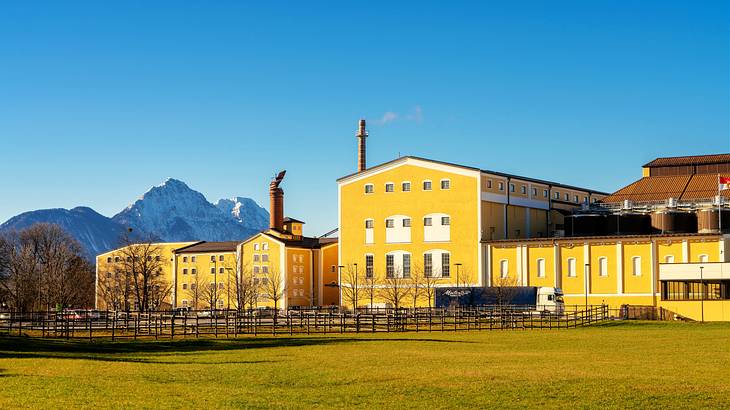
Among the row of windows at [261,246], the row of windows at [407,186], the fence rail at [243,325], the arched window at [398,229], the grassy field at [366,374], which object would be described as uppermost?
the row of windows at [407,186]

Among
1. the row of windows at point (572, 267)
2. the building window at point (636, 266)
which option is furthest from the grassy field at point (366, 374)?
the row of windows at point (572, 267)

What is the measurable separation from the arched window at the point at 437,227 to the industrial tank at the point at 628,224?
17.3 metres

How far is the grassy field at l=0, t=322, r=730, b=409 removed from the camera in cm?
2211

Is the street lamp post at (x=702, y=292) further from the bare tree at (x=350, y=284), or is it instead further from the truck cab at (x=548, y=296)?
the bare tree at (x=350, y=284)

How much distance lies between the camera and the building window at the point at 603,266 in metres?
96.0

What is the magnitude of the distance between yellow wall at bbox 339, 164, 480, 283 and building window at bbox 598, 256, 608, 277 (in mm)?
12868

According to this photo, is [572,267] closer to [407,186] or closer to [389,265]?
[407,186]

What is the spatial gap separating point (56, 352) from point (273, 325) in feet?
74.7

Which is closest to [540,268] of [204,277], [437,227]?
[437,227]

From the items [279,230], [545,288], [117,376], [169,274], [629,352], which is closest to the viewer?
[117,376]

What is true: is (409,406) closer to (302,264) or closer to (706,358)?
(706,358)

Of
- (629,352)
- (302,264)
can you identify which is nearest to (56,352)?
(629,352)

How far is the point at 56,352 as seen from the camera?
1581 inches

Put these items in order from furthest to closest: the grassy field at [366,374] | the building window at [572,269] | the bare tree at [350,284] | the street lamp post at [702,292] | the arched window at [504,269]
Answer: the bare tree at [350,284] → the arched window at [504,269] → the building window at [572,269] → the street lamp post at [702,292] → the grassy field at [366,374]
